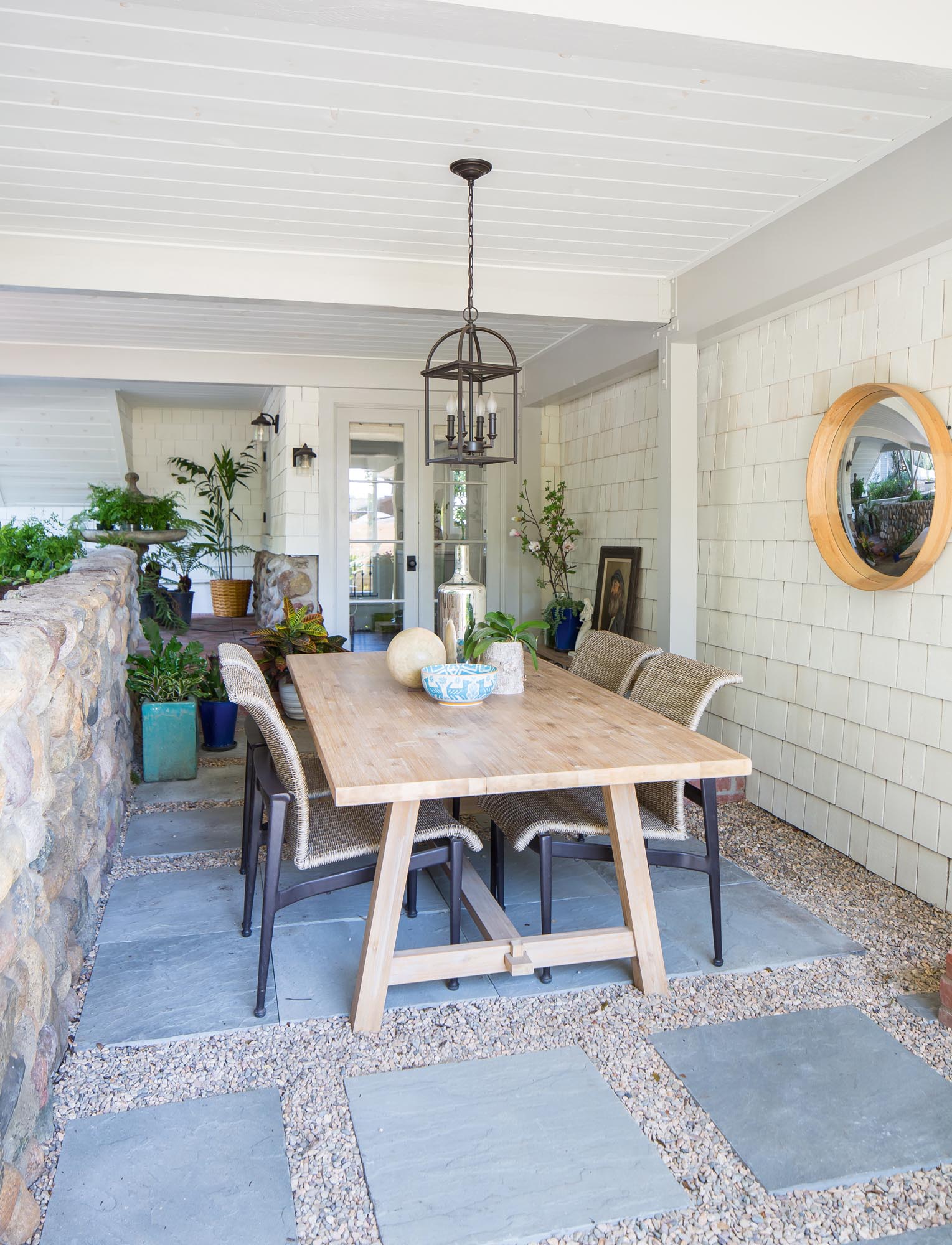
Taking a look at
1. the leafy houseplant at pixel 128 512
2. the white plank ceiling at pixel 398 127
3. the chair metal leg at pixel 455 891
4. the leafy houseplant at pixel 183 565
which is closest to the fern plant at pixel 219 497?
the leafy houseplant at pixel 183 565

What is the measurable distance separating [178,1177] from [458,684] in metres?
1.39

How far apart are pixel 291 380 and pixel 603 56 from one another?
438 centimetres

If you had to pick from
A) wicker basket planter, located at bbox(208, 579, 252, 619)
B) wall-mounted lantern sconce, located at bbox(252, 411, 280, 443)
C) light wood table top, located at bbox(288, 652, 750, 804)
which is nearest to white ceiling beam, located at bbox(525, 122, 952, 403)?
light wood table top, located at bbox(288, 652, 750, 804)

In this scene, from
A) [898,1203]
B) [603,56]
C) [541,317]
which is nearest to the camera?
[898,1203]

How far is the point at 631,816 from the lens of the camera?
2340mm

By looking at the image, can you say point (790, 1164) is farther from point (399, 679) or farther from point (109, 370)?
point (109, 370)

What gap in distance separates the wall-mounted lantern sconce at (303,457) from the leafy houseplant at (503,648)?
11.8ft

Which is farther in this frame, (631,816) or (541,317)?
(541,317)

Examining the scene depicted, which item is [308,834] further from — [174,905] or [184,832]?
[184,832]

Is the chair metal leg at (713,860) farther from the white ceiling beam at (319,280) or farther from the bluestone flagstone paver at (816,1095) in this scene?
the white ceiling beam at (319,280)

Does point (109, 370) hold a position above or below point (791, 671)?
→ above

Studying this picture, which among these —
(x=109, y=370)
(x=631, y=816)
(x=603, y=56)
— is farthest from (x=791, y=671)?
(x=109, y=370)

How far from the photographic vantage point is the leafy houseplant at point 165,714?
13.9 ft

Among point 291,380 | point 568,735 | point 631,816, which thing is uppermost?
point 291,380
